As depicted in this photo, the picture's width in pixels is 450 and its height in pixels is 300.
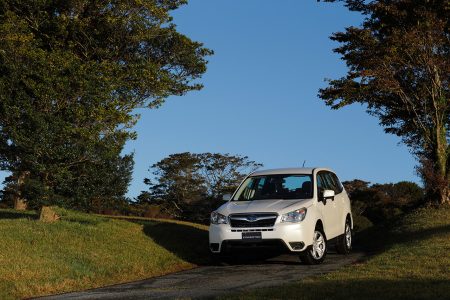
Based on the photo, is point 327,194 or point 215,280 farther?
point 327,194

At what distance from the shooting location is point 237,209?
12.1 m

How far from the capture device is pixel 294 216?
11875mm

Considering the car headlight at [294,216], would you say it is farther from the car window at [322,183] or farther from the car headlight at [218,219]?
the car window at [322,183]

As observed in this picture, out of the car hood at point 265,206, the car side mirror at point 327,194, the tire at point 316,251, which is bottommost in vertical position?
the tire at point 316,251

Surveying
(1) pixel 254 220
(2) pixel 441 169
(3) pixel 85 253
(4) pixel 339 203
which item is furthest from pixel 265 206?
(2) pixel 441 169

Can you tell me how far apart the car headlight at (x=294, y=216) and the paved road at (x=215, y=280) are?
0.97 meters

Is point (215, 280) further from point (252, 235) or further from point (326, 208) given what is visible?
point (326, 208)

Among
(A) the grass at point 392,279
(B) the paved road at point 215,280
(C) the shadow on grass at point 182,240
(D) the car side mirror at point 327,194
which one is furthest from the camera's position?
(C) the shadow on grass at point 182,240

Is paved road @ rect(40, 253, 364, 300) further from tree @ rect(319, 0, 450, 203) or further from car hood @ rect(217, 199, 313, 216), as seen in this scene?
tree @ rect(319, 0, 450, 203)

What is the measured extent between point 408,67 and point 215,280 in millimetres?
15327

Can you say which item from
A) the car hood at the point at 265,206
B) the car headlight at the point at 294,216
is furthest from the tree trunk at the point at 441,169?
the car headlight at the point at 294,216

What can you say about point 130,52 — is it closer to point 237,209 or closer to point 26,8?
point 26,8

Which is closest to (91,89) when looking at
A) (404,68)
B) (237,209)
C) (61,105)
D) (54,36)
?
(61,105)

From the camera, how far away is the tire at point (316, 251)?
12.2 meters
